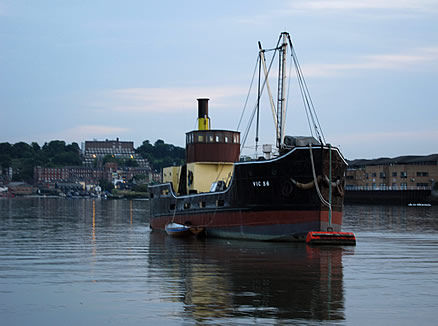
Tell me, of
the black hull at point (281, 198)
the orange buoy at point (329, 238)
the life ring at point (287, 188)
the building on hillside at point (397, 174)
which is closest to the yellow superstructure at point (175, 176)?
the black hull at point (281, 198)

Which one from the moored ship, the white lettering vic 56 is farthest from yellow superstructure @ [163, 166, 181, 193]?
the white lettering vic 56

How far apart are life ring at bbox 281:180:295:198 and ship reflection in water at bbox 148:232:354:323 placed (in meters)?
2.77

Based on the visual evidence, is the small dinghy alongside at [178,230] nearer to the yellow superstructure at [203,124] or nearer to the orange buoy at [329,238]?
the yellow superstructure at [203,124]

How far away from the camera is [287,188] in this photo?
3569 cm

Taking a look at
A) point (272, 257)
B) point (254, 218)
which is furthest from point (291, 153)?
point (272, 257)

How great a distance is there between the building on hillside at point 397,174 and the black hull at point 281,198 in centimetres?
10502

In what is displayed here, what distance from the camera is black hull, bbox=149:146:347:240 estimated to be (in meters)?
35.1

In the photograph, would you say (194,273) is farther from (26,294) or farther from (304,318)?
(304,318)


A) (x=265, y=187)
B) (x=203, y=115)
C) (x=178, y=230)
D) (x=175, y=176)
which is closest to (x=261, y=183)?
(x=265, y=187)

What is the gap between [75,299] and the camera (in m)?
18.3

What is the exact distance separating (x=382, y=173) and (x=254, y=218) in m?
118

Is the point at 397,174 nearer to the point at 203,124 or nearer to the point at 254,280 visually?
the point at 203,124

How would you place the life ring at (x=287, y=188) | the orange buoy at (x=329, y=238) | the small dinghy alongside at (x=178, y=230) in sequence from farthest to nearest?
1. the small dinghy alongside at (x=178, y=230)
2. the life ring at (x=287, y=188)
3. the orange buoy at (x=329, y=238)

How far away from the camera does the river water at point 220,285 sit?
16.2 meters
